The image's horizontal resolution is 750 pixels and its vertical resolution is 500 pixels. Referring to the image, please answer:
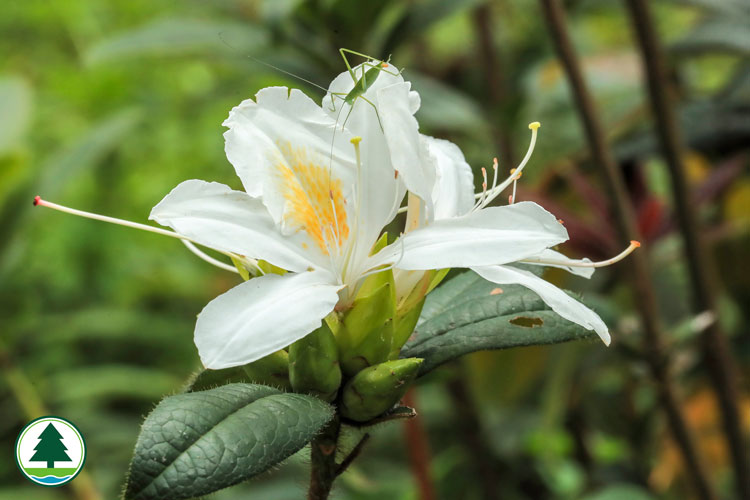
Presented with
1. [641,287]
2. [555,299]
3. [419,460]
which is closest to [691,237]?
[641,287]

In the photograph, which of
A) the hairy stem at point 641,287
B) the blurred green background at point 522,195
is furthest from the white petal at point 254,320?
the hairy stem at point 641,287

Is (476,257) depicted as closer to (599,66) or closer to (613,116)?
(613,116)

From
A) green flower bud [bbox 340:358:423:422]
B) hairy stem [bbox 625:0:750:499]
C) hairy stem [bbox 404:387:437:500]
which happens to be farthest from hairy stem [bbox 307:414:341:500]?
hairy stem [bbox 625:0:750:499]

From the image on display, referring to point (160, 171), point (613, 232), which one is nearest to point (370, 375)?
point (613, 232)

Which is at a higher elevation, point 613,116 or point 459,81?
point 459,81

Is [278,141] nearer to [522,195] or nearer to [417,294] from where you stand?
[417,294]

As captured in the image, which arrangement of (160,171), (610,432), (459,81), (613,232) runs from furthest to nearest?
1. (160,171)
2. (459,81)
3. (610,432)
4. (613,232)
